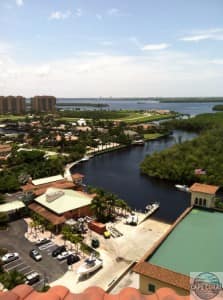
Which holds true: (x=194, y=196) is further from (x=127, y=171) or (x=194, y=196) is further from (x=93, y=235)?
(x=127, y=171)

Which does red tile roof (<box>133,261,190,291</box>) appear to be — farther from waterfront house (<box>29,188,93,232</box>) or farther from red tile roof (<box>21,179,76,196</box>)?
red tile roof (<box>21,179,76,196</box>)

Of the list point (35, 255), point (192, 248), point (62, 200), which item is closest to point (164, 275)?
point (192, 248)

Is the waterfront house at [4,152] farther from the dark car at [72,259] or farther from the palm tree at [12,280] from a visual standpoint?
the palm tree at [12,280]

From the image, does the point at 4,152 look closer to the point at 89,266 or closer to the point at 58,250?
the point at 58,250

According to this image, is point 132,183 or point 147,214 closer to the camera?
point 147,214

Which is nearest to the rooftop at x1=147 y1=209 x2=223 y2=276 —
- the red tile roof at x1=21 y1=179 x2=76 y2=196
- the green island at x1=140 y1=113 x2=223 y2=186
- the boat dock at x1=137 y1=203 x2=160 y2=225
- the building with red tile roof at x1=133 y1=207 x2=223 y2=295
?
the building with red tile roof at x1=133 y1=207 x2=223 y2=295

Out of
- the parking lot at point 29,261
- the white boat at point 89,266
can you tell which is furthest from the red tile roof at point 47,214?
the white boat at point 89,266

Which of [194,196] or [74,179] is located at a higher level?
[194,196]

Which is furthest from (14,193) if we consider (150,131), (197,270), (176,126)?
(176,126)
